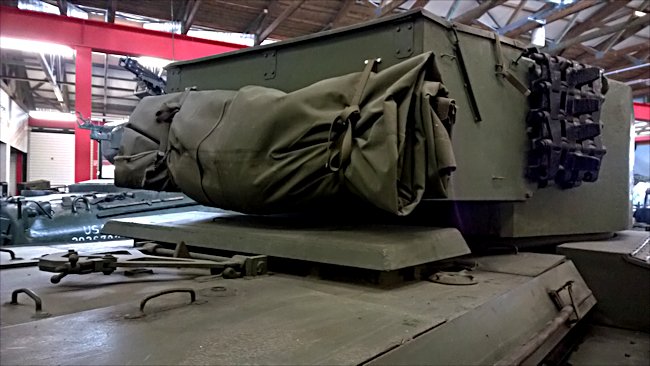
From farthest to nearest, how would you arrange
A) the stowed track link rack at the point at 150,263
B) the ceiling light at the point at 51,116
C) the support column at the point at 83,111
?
1. the ceiling light at the point at 51,116
2. the support column at the point at 83,111
3. the stowed track link rack at the point at 150,263

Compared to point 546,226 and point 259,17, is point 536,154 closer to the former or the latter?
point 546,226

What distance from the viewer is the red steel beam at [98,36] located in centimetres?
941

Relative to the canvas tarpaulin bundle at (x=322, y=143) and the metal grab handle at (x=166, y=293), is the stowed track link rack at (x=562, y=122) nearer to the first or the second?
the canvas tarpaulin bundle at (x=322, y=143)

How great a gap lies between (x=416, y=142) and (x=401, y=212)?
27 cm

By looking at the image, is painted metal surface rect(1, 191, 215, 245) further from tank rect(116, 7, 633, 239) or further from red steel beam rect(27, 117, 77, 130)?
red steel beam rect(27, 117, 77, 130)

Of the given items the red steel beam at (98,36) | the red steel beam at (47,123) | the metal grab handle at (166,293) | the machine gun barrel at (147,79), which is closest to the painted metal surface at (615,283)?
the metal grab handle at (166,293)

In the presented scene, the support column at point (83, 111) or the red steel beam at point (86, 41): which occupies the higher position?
the red steel beam at point (86, 41)

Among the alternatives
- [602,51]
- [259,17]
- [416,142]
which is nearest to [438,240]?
[416,142]

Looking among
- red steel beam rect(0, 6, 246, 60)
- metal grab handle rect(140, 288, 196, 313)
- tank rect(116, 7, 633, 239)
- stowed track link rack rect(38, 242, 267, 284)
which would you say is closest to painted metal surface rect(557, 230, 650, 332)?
tank rect(116, 7, 633, 239)

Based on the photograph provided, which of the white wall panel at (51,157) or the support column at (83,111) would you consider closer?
the support column at (83,111)

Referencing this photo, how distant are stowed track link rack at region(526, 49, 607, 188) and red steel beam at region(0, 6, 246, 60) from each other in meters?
7.85

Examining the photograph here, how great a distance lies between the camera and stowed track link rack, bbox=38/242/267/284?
6.16ft

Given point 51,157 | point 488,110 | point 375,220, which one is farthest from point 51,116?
point 488,110

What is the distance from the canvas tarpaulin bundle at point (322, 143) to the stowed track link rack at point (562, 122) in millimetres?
956
